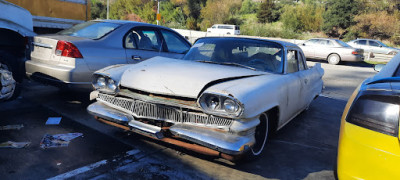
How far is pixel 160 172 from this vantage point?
114 inches

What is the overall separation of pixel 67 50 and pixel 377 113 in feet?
13.2

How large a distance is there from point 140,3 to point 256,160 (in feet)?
180

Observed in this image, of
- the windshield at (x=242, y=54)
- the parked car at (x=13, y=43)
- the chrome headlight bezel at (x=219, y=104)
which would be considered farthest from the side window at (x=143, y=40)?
the chrome headlight bezel at (x=219, y=104)

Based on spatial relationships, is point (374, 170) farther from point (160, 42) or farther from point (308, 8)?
point (308, 8)

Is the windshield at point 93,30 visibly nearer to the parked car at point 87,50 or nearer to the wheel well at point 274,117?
the parked car at point 87,50

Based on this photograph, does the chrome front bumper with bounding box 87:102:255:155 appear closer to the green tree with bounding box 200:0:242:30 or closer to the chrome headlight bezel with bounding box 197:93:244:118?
the chrome headlight bezel with bounding box 197:93:244:118

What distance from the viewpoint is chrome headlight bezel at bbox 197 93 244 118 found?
2670 millimetres

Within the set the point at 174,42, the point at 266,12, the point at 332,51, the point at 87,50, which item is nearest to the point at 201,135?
the point at 87,50

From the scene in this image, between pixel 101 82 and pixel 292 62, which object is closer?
pixel 101 82

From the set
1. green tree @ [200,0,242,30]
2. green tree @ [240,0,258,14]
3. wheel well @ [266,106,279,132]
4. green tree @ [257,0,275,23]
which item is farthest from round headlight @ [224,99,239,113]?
green tree @ [240,0,258,14]

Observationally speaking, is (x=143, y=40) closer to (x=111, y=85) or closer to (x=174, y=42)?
(x=174, y=42)

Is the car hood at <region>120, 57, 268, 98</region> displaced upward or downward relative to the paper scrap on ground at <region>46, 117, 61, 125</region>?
upward

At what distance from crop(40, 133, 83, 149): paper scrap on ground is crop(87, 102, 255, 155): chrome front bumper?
0.72 meters

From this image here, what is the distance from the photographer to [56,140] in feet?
11.3
